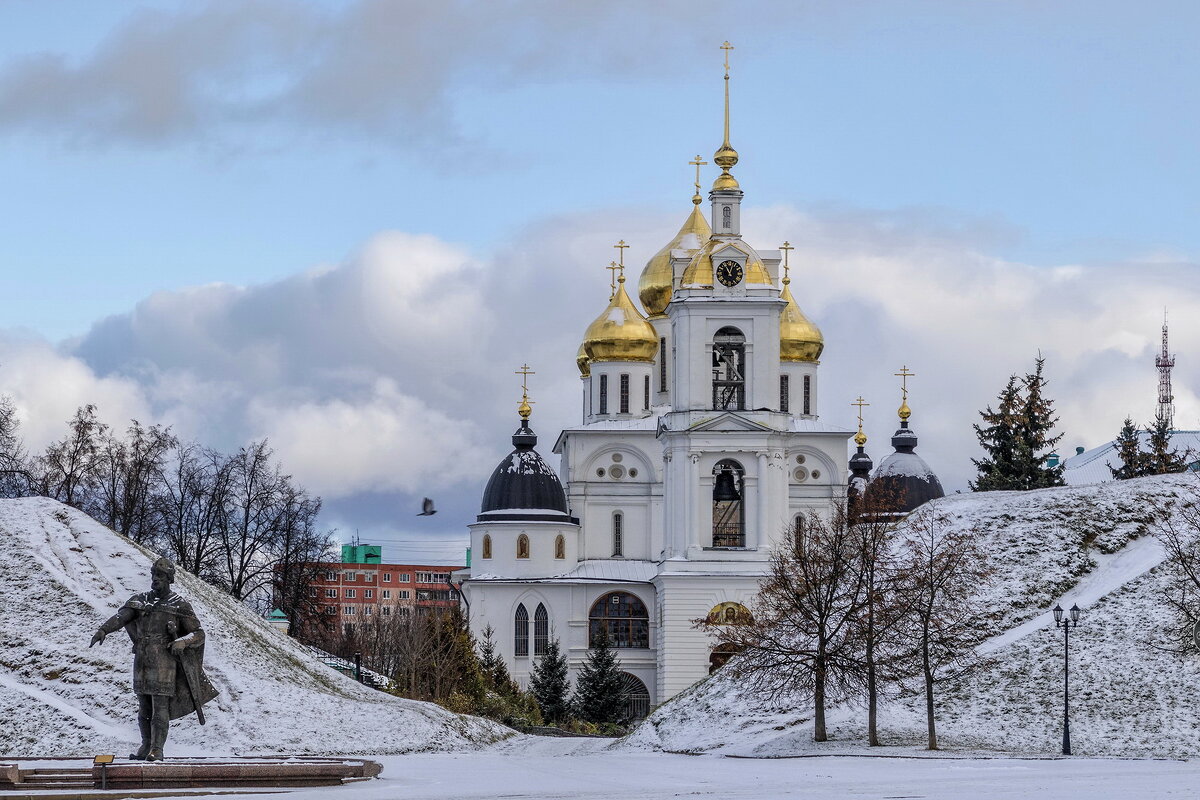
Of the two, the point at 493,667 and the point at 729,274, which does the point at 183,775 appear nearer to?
the point at 493,667

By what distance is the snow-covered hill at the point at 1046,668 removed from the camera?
36.3 m

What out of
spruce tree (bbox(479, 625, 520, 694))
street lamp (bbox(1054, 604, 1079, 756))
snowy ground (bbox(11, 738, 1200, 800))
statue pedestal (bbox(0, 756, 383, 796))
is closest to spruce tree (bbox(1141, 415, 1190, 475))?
spruce tree (bbox(479, 625, 520, 694))

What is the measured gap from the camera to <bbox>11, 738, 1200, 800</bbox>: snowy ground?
22.8m

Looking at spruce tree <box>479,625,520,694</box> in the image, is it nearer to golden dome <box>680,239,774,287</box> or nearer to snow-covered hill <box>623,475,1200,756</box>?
golden dome <box>680,239,774,287</box>

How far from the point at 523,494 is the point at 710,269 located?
41.1 feet

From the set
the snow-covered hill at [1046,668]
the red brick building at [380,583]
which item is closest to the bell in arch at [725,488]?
the snow-covered hill at [1046,668]

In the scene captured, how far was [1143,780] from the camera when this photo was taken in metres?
25.1

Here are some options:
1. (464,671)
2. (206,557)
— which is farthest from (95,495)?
(464,671)

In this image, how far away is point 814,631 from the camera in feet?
133

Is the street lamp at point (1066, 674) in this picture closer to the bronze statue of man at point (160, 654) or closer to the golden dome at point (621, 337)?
the bronze statue of man at point (160, 654)

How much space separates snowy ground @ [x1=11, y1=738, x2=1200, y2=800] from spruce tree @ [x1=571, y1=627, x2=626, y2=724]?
113ft

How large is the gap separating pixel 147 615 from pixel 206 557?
43.0 m

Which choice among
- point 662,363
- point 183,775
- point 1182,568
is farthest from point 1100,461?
point 183,775

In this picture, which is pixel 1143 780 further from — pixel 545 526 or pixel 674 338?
pixel 545 526
